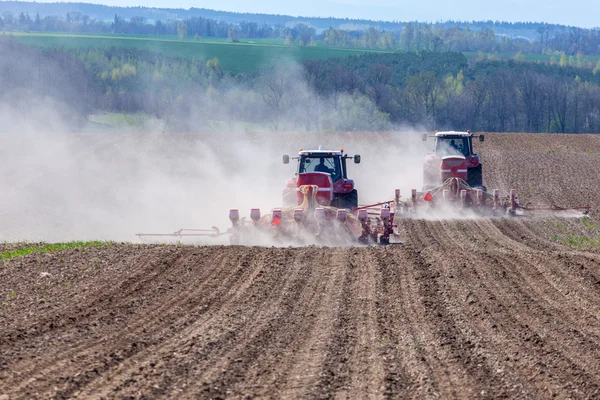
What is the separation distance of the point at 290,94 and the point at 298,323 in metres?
65.8

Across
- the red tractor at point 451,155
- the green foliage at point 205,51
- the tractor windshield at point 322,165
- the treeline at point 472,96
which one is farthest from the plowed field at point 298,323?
the green foliage at point 205,51

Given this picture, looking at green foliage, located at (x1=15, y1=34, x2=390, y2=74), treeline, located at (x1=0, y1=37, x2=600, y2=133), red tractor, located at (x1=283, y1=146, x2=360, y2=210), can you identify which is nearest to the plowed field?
red tractor, located at (x1=283, y1=146, x2=360, y2=210)

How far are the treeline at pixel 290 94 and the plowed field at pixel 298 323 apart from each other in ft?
151

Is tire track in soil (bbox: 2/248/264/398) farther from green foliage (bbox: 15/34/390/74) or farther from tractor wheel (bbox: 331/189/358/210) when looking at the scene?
green foliage (bbox: 15/34/390/74)

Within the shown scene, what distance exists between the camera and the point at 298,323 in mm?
10461

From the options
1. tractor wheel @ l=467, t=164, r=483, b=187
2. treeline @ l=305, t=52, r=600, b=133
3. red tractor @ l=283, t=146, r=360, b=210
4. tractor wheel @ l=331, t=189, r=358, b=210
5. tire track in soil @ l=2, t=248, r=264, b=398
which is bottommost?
treeline @ l=305, t=52, r=600, b=133

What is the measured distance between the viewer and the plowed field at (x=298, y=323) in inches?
309

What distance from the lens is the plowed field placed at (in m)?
7.84

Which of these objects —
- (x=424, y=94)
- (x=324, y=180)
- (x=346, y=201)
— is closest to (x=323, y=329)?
(x=324, y=180)

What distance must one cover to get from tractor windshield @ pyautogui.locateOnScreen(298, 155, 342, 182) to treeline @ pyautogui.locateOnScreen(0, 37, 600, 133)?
1533 inches

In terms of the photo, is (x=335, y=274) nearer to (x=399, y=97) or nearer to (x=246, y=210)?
(x=246, y=210)

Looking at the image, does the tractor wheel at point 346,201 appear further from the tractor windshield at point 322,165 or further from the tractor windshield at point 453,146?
the tractor windshield at point 453,146

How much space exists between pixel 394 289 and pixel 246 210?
13.8m

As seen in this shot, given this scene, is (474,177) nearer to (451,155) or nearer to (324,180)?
(451,155)
